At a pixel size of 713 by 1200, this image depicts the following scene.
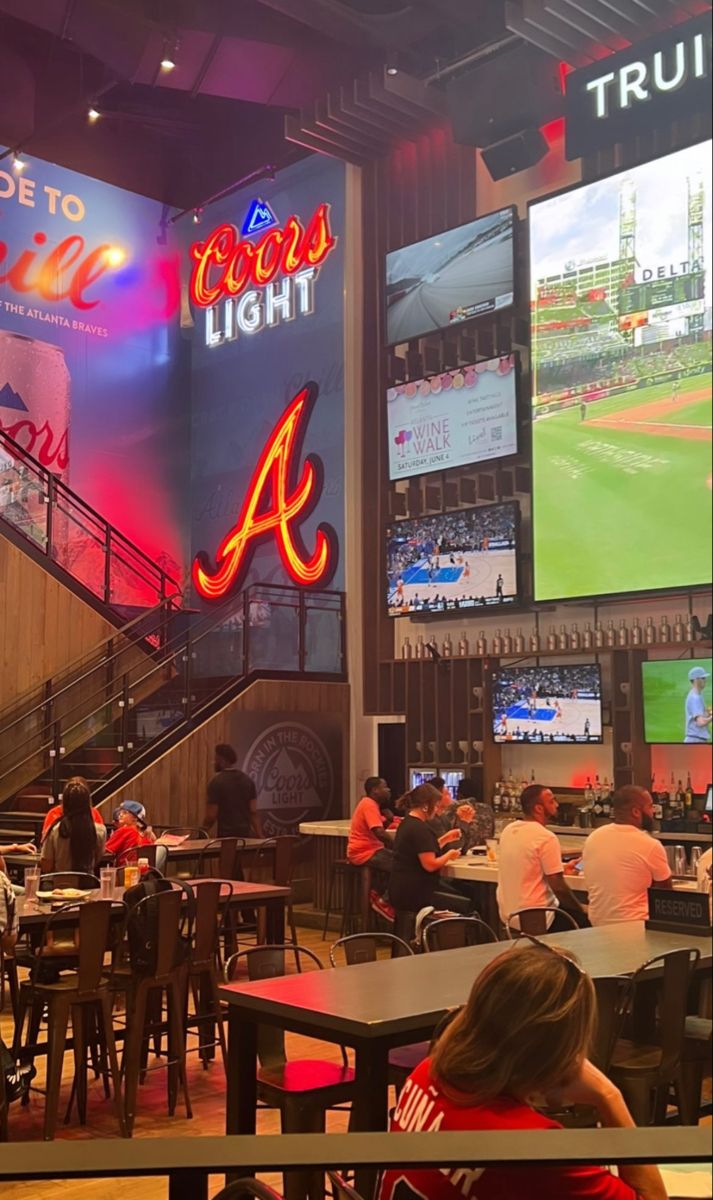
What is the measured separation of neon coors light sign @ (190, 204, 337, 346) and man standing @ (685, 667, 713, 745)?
1.49 metres

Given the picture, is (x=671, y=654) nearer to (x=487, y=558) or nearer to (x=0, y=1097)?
(x=0, y=1097)

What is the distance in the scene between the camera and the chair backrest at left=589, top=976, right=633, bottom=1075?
7.30ft

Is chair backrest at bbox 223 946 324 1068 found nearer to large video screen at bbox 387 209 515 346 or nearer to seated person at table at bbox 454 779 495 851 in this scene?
large video screen at bbox 387 209 515 346

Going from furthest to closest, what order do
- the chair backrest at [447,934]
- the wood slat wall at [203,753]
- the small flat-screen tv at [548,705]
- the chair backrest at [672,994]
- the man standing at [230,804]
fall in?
the wood slat wall at [203,753] < the man standing at [230,804] < the small flat-screen tv at [548,705] < the chair backrest at [447,934] < the chair backrest at [672,994]

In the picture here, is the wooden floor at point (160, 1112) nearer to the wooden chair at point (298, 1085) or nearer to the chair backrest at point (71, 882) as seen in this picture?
the wooden chair at point (298, 1085)

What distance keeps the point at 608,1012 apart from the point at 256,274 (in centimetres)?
313

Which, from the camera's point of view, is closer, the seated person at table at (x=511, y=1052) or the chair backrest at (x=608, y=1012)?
the seated person at table at (x=511, y=1052)

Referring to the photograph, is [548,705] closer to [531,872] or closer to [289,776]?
[289,776]

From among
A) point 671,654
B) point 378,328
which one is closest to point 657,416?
point 378,328

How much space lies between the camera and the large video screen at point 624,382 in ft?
3.83

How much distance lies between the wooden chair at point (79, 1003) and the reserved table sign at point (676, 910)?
1.49m

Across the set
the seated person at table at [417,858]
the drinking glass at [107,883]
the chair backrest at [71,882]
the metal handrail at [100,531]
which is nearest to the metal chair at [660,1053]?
the drinking glass at [107,883]

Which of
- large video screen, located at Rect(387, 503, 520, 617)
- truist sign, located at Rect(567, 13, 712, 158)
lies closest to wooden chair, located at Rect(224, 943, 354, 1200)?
truist sign, located at Rect(567, 13, 712, 158)

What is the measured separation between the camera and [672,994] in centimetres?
207
